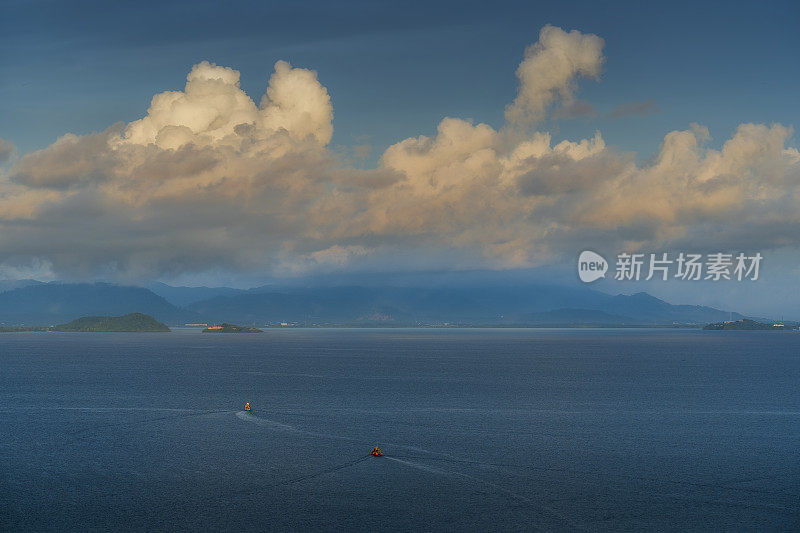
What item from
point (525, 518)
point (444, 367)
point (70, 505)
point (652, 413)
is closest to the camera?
point (525, 518)

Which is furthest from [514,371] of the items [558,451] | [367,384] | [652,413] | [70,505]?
[70,505]

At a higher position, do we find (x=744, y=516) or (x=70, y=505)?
(x=744, y=516)

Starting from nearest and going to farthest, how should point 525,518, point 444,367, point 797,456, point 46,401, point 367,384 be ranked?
point 525,518 → point 797,456 → point 46,401 → point 367,384 → point 444,367

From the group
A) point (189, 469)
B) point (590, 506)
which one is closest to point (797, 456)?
point (590, 506)

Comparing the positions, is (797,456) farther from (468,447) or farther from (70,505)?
(70,505)

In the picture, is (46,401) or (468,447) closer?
(468,447)

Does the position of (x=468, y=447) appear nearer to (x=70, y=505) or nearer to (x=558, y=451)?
(x=558, y=451)
